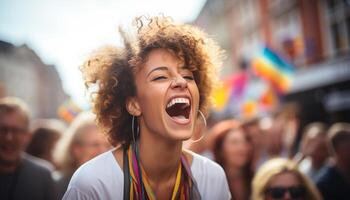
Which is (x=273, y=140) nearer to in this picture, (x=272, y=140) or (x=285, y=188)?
(x=272, y=140)

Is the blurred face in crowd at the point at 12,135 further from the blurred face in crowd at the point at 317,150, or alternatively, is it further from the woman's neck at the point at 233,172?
the blurred face in crowd at the point at 317,150

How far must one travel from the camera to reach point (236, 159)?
4074mm

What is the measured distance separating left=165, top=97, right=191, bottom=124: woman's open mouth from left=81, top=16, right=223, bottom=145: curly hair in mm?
219

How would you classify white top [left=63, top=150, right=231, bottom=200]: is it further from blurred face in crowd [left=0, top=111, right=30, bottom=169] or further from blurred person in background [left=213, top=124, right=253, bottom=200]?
blurred person in background [left=213, top=124, right=253, bottom=200]

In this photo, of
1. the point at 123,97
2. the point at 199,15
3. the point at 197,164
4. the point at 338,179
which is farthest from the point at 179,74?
the point at 199,15

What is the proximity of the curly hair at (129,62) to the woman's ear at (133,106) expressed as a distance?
0.03 metres

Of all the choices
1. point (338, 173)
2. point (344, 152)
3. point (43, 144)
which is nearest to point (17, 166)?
point (43, 144)

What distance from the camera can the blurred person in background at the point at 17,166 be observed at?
249 centimetres

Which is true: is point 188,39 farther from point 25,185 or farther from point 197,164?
point 25,185

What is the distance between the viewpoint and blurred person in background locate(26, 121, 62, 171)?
13.3 feet

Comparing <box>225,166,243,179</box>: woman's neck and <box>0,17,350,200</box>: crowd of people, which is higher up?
<box>0,17,350,200</box>: crowd of people

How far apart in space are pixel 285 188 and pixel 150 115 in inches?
70.7

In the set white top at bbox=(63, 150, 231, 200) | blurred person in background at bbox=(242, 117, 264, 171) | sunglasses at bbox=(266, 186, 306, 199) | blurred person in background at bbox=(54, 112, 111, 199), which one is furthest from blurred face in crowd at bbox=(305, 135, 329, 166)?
white top at bbox=(63, 150, 231, 200)

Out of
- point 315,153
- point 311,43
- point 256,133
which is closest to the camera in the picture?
point 315,153
